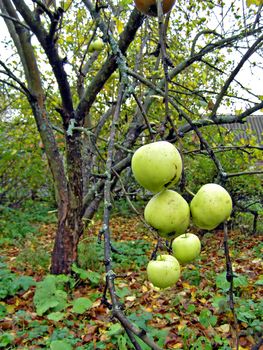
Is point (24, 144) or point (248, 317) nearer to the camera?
point (248, 317)

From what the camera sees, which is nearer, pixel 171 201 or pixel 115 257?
pixel 171 201

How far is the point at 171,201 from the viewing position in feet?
2.74

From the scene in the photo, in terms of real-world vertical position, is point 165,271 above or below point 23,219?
below

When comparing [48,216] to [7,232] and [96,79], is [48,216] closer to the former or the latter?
[7,232]

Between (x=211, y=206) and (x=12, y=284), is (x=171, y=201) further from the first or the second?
(x=12, y=284)

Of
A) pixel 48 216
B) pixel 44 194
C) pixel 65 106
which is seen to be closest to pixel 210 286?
pixel 65 106

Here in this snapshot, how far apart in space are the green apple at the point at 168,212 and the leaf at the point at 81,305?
9.16 ft

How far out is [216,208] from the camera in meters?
0.85

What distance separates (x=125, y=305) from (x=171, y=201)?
3001 millimetres

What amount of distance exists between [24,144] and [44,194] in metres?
3.46

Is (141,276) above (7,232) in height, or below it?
below

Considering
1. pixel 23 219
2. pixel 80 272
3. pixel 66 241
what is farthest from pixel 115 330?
pixel 23 219

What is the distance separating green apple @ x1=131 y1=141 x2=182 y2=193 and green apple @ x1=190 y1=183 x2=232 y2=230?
3.5 inches

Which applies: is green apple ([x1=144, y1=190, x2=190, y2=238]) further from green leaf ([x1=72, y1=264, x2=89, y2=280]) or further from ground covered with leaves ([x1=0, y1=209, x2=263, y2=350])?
green leaf ([x1=72, y1=264, x2=89, y2=280])
